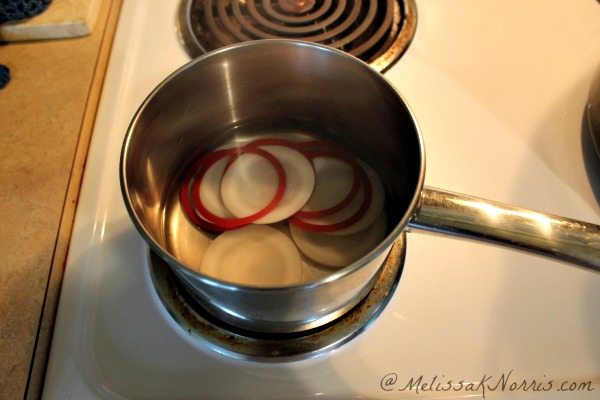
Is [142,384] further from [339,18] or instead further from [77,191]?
[339,18]

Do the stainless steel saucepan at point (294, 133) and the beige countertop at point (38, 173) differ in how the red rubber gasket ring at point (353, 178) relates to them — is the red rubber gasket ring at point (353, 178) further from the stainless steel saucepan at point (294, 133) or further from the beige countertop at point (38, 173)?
the beige countertop at point (38, 173)

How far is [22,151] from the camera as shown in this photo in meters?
0.43

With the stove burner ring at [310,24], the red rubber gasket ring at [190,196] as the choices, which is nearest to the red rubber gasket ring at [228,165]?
the red rubber gasket ring at [190,196]

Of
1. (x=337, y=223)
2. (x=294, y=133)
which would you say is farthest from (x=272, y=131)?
(x=337, y=223)

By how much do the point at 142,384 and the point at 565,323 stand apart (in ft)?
0.97

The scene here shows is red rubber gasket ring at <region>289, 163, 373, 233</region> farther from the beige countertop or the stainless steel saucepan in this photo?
the beige countertop

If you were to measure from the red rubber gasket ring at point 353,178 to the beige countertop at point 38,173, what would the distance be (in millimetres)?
207

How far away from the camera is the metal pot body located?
30 cm

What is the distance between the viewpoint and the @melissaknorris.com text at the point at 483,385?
1.08 ft

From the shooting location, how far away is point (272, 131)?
53 centimetres

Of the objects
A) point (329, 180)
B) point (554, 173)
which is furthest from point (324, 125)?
point (554, 173)

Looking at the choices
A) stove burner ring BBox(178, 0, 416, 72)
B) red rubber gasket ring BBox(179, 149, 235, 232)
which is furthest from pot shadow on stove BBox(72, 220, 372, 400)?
stove burner ring BBox(178, 0, 416, 72)

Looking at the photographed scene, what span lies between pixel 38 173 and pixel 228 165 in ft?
0.56

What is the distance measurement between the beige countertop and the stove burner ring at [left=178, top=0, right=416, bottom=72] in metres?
0.09
